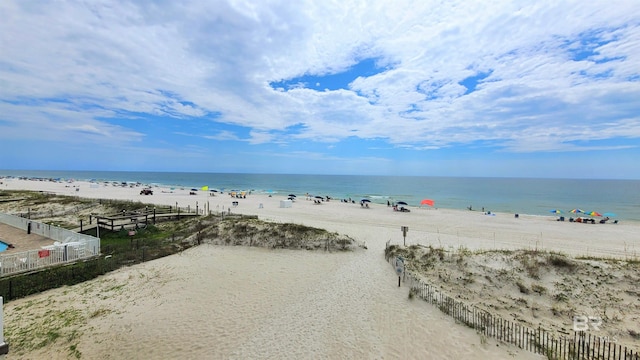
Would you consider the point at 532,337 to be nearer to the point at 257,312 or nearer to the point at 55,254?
the point at 257,312

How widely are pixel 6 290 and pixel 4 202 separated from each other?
34.5 meters

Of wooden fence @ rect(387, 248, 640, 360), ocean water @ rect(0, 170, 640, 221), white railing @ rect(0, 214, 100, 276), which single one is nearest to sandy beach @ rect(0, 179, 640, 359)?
wooden fence @ rect(387, 248, 640, 360)

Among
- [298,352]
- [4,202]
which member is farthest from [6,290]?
[4,202]

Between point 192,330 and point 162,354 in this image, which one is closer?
point 162,354

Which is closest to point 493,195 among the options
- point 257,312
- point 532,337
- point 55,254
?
point 532,337

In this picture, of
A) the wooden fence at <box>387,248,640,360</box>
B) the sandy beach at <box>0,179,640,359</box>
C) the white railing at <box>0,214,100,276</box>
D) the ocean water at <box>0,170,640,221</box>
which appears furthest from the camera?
the ocean water at <box>0,170,640,221</box>

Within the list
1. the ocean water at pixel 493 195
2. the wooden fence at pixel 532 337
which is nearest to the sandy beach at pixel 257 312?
the wooden fence at pixel 532 337

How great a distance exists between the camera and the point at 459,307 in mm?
10305

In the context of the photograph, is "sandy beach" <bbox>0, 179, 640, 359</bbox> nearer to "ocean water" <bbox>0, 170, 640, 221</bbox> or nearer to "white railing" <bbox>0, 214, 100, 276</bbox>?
"white railing" <bbox>0, 214, 100, 276</bbox>

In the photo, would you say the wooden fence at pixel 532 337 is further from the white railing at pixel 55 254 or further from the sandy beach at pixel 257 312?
the white railing at pixel 55 254

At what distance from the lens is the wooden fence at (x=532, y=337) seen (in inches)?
307

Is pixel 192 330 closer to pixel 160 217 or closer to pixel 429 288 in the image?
pixel 429 288

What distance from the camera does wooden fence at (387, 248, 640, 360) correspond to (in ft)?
25.6

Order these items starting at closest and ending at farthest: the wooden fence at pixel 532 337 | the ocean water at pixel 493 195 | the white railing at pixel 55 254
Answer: the wooden fence at pixel 532 337 < the white railing at pixel 55 254 < the ocean water at pixel 493 195
